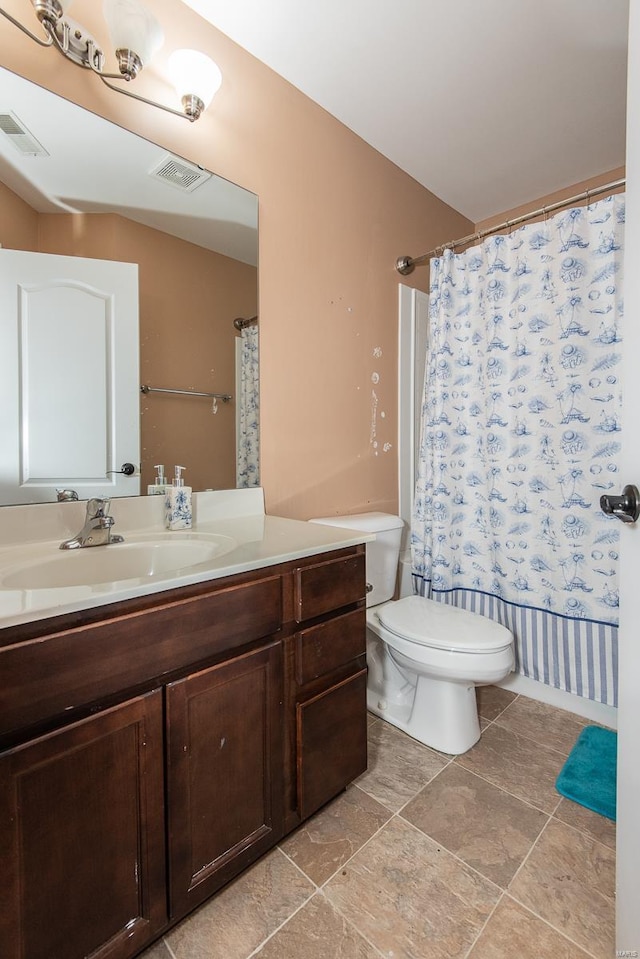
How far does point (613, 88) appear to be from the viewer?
166 cm

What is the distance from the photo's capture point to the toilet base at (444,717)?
1.56 m

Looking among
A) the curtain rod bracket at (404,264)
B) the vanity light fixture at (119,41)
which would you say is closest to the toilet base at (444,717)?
the curtain rod bracket at (404,264)

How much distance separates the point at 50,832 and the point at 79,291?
3.92 ft

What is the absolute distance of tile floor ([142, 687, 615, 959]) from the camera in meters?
0.95

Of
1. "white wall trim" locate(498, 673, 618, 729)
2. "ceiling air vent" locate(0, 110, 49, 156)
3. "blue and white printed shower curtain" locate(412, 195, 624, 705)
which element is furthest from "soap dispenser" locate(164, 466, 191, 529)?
"white wall trim" locate(498, 673, 618, 729)

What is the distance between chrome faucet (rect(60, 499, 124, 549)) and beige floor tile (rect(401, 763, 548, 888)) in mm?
1171

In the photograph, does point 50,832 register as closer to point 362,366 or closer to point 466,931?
point 466,931

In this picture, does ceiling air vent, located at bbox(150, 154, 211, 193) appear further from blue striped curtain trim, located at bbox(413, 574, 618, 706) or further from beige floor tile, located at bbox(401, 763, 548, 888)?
beige floor tile, located at bbox(401, 763, 548, 888)

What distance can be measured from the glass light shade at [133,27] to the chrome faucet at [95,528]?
46.4 inches

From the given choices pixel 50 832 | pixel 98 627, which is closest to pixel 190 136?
pixel 98 627

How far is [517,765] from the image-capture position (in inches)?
59.2

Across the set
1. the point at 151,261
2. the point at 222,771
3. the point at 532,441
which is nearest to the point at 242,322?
the point at 151,261

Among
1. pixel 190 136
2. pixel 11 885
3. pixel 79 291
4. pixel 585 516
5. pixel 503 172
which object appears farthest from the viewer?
pixel 503 172

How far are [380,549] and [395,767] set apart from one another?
2.52 ft
